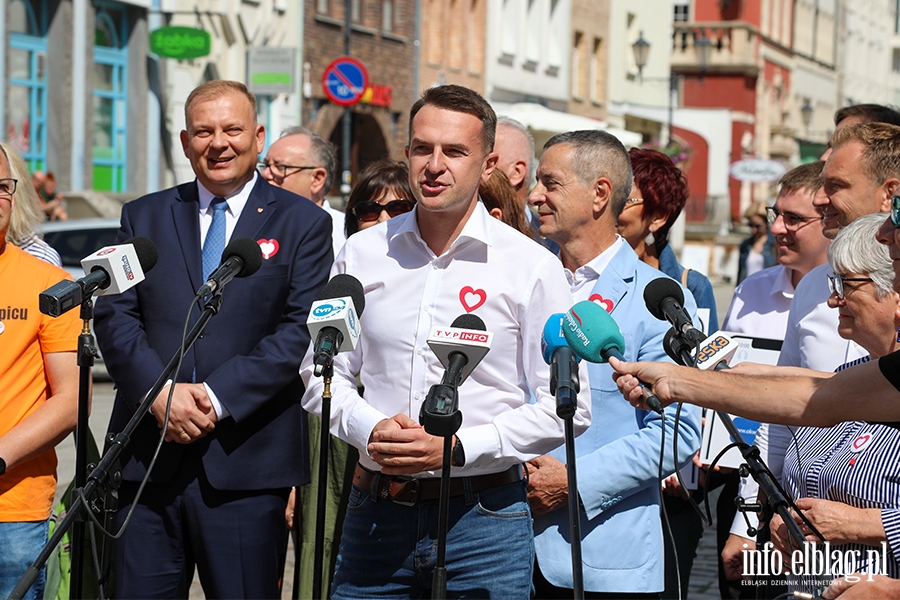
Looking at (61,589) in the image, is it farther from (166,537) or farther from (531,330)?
(531,330)

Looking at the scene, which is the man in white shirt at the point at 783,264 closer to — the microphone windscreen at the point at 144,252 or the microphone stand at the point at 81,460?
the microphone windscreen at the point at 144,252

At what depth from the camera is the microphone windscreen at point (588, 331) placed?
3547mm

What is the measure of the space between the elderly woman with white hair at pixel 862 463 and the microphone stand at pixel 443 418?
1245 millimetres

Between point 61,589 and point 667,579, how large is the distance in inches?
96.6

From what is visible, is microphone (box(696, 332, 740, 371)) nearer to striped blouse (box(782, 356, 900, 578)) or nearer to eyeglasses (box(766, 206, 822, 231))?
striped blouse (box(782, 356, 900, 578))

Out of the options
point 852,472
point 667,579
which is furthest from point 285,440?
point 852,472

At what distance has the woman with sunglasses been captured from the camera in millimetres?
6395

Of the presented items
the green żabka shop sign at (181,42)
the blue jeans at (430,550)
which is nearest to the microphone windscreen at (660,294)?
the blue jeans at (430,550)

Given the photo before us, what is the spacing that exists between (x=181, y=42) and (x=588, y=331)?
20609mm

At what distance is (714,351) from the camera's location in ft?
12.0

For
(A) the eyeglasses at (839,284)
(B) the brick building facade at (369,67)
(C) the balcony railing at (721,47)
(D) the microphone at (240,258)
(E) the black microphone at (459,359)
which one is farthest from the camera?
(C) the balcony railing at (721,47)

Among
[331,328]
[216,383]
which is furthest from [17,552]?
[331,328]

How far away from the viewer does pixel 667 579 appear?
537cm

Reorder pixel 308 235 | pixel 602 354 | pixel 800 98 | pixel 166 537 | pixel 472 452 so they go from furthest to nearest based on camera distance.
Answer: pixel 800 98 < pixel 308 235 < pixel 166 537 < pixel 472 452 < pixel 602 354
